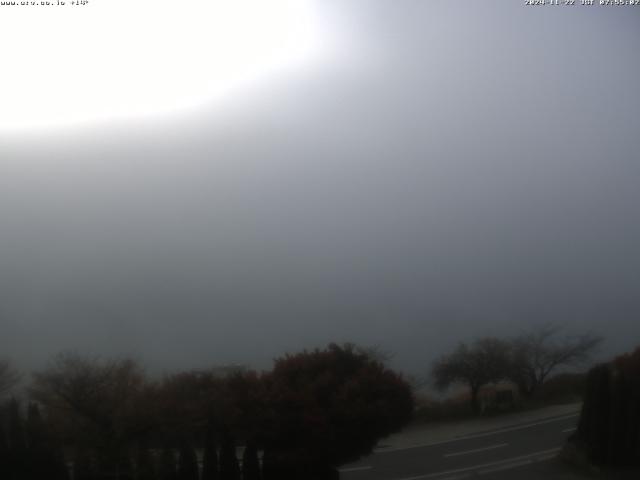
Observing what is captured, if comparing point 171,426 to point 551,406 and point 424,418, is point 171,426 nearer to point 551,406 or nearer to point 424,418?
point 424,418

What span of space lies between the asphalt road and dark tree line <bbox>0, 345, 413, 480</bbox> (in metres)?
0.11

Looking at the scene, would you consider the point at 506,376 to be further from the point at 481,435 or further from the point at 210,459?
the point at 210,459

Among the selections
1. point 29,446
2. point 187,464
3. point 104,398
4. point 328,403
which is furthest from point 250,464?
point 29,446

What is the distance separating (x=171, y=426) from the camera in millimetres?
2568

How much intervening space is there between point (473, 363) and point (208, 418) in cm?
114

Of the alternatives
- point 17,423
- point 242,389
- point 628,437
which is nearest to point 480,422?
point 628,437

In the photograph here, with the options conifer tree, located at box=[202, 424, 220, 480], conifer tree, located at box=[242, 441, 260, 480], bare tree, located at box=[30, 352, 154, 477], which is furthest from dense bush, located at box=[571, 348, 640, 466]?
bare tree, located at box=[30, 352, 154, 477]

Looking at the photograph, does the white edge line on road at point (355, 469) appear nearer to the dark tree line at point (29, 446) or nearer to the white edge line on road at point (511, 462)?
the white edge line on road at point (511, 462)

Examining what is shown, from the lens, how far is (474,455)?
2.73m

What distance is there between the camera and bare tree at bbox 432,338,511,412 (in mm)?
2656

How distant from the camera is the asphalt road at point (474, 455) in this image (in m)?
2.70

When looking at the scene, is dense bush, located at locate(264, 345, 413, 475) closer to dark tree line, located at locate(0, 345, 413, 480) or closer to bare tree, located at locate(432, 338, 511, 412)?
dark tree line, located at locate(0, 345, 413, 480)

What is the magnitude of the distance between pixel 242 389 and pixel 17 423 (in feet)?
3.21

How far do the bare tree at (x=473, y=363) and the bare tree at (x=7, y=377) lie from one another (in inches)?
69.6
